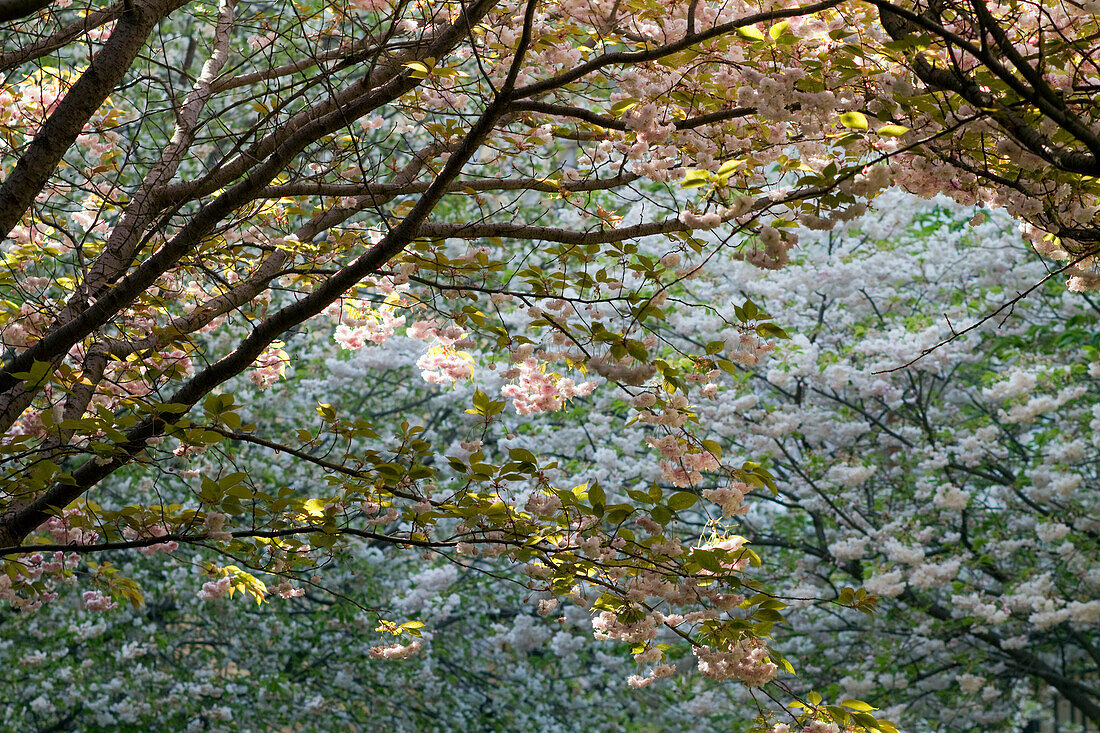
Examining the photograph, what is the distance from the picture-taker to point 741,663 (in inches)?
111

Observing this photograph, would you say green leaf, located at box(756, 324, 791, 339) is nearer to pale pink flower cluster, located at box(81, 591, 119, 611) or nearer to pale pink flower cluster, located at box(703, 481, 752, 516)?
pale pink flower cluster, located at box(703, 481, 752, 516)

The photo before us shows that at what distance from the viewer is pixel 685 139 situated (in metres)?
2.57

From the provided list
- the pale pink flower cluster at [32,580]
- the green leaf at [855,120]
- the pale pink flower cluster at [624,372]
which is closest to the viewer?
the green leaf at [855,120]

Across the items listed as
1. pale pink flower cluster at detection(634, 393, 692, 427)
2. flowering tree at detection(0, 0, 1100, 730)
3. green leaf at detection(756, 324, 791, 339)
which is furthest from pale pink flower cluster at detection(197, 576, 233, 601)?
green leaf at detection(756, 324, 791, 339)

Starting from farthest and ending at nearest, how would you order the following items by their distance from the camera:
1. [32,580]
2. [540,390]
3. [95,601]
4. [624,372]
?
[95,601] < [32,580] < [540,390] < [624,372]

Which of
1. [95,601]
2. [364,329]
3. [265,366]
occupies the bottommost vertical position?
[95,601]

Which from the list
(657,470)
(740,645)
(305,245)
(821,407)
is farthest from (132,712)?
(821,407)

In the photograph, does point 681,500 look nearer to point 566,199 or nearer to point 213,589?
point 566,199

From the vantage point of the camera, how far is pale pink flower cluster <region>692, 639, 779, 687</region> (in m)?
2.76

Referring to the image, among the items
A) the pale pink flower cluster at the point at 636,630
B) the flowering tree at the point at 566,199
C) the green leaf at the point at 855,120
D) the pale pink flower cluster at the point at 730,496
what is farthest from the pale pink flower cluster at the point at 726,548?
the green leaf at the point at 855,120

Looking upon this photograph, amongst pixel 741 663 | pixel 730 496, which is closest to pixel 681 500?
pixel 730 496

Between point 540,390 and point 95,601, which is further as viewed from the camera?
point 95,601

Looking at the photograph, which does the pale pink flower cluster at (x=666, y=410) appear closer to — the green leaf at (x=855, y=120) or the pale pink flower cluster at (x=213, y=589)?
the green leaf at (x=855, y=120)

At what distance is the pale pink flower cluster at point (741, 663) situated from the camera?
2.76 meters
